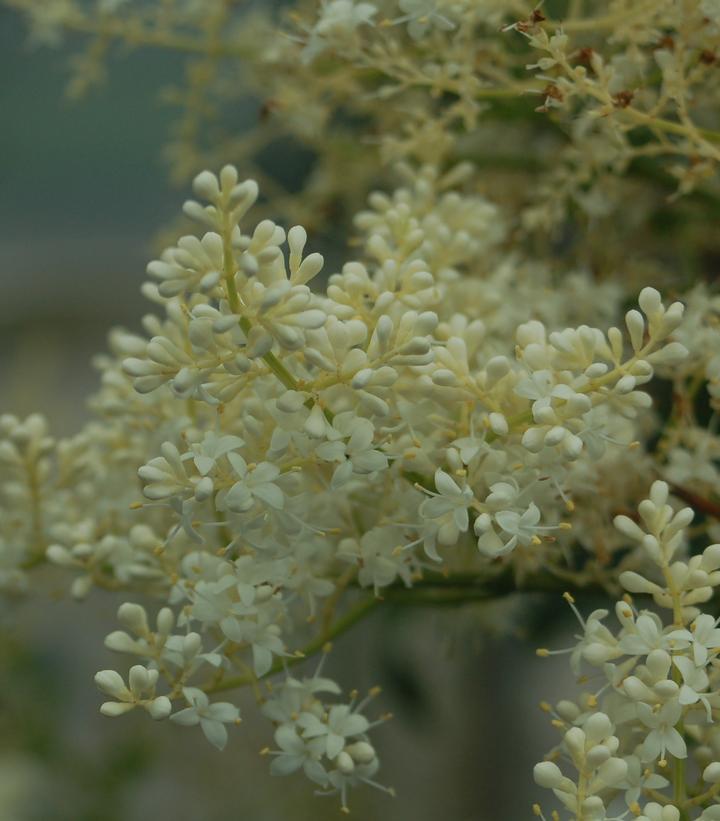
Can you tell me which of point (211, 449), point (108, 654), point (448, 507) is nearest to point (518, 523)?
point (448, 507)

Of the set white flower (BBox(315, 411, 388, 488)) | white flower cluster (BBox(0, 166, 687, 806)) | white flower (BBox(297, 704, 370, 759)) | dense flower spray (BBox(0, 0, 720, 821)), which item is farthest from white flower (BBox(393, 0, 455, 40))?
white flower (BBox(297, 704, 370, 759))

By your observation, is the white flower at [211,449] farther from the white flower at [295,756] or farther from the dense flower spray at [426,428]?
the white flower at [295,756]

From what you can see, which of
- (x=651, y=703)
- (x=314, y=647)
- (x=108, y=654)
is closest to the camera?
(x=651, y=703)

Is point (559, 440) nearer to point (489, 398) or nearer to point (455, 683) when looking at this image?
point (489, 398)

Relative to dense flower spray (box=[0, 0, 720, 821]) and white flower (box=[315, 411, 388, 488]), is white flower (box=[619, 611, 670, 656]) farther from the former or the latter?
white flower (box=[315, 411, 388, 488])

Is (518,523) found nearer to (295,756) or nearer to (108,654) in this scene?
(295,756)

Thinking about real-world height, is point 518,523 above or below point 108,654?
above

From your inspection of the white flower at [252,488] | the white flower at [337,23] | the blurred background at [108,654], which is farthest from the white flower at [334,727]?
the white flower at [337,23]
